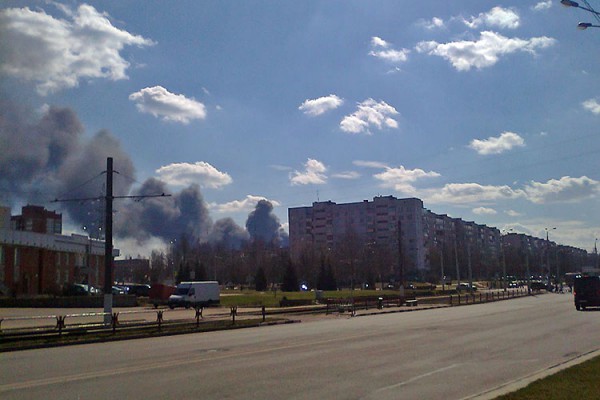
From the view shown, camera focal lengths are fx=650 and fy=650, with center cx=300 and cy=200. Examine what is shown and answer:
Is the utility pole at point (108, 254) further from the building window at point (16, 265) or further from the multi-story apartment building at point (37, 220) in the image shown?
the multi-story apartment building at point (37, 220)

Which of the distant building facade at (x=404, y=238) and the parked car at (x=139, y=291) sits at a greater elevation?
the distant building facade at (x=404, y=238)

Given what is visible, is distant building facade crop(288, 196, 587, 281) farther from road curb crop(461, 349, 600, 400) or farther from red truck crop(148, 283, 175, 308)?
road curb crop(461, 349, 600, 400)

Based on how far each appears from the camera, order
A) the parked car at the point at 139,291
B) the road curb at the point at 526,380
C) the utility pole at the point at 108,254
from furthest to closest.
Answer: the parked car at the point at 139,291 → the utility pole at the point at 108,254 → the road curb at the point at 526,380

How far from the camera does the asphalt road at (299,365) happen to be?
39.6 feet

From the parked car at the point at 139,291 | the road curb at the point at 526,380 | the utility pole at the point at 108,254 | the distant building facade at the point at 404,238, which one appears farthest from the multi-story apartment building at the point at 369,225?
the road curb at the point at 526,380

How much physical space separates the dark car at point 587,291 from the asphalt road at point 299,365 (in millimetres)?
18296

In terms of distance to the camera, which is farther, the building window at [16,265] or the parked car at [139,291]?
the parked car at [139,291]

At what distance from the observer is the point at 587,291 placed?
42844mm

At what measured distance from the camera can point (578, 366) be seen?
13.8 meters

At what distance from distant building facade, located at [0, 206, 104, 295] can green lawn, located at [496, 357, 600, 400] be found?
68727 mm

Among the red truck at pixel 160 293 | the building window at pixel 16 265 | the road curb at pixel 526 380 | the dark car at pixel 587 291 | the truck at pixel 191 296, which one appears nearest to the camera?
the road curb at pixel 526 380

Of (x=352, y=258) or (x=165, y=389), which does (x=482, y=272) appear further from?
(x=165, y=389)

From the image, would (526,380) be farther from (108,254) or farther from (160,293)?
(160,293)

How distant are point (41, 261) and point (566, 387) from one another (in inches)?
3328
